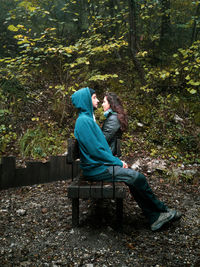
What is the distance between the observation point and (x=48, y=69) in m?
8.34

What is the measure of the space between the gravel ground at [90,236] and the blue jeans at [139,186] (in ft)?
0.78

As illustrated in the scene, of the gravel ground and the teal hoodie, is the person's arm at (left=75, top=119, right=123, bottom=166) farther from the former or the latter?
the gravel ground

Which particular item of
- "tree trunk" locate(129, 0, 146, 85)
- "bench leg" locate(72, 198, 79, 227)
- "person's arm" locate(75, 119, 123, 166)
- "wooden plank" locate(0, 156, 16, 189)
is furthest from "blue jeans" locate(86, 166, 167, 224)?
"tree trunk" locate(129, 0, 146, 85)

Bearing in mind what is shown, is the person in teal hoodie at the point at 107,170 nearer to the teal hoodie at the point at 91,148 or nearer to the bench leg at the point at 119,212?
the teal hoodie at the point at 91,148

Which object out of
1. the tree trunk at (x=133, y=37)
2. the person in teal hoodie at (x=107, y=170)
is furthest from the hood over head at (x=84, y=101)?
the tree trunk at (x=133, y=37)

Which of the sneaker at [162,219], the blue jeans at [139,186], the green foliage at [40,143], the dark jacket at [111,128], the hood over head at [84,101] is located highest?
the hood over head at [84,101]

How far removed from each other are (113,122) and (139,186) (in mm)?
1450

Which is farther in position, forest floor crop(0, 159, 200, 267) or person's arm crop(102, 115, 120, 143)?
person's arm crop(102, 115, 120, 143)

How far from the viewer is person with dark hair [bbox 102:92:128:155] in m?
3.90

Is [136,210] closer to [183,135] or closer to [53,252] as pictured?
[53,252]

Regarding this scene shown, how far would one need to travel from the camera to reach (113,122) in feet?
12.8

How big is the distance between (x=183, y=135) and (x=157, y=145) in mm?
832

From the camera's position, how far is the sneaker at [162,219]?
283 centimetres

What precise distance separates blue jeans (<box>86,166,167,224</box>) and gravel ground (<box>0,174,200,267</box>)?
239mm
